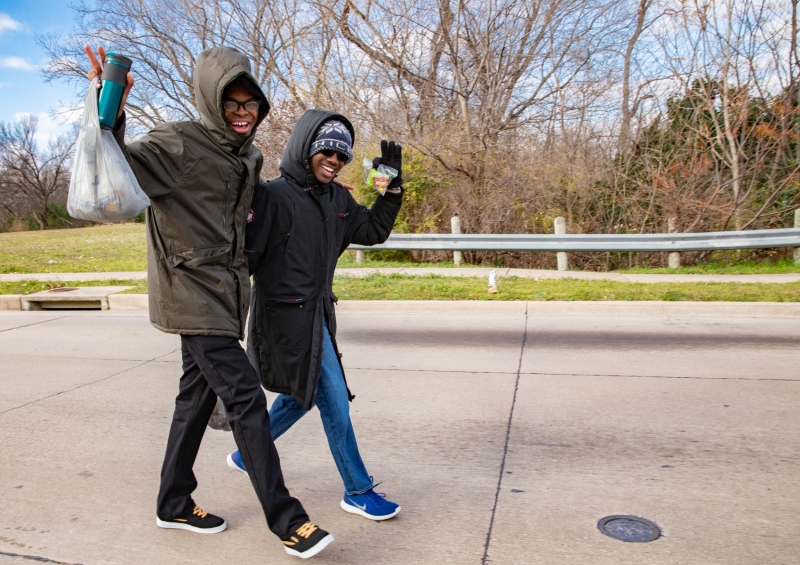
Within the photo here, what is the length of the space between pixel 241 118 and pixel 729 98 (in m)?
12.2

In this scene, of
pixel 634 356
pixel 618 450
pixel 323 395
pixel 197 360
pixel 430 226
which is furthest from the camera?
pixel 430 226

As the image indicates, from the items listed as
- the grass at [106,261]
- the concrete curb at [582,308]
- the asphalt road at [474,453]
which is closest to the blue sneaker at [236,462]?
the asphalt road at [474,453]

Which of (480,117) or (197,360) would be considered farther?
(480,117)

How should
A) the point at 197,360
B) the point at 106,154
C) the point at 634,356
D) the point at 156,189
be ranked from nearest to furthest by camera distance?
the point at 106,154 → the point at 156,189 → the point at 197,360 → the point at 634,356

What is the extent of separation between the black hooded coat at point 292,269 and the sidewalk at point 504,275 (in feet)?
27.9

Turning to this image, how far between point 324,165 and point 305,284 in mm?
563

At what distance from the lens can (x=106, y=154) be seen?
2.46m

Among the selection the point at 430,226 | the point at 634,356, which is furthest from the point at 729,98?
the point at 634,356

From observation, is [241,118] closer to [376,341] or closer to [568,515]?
[568,515]

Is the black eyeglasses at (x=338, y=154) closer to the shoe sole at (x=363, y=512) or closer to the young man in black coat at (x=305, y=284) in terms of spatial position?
the young man in black coat at (x=305, y=284)

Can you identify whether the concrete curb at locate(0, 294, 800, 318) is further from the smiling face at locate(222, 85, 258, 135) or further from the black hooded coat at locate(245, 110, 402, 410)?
the smiling face at locate(222, 85, 258, 135)

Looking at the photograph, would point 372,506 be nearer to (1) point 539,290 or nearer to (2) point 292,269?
(2) point 292,269

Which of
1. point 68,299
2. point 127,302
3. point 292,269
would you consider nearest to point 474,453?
point 292,269

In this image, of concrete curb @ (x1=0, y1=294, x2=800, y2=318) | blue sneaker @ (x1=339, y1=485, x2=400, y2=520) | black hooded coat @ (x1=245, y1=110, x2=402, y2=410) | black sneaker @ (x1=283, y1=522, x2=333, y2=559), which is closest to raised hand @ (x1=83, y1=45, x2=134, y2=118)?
black hooded coat @ (x1=245, y1=110, x2=402, y2=410)
